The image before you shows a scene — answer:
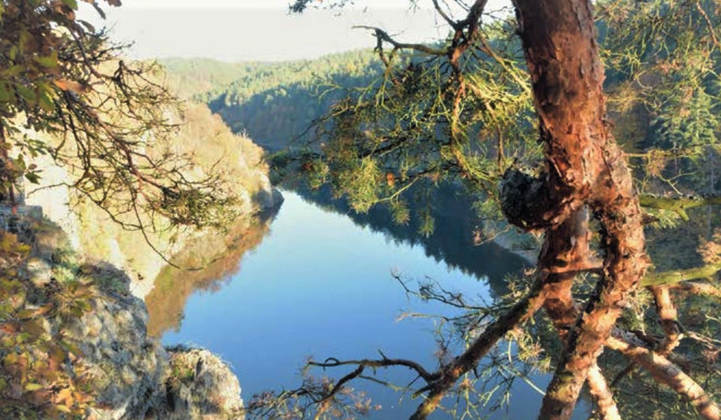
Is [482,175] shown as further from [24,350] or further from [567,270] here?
[24,350]

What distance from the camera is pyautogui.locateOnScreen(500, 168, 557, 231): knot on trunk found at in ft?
6.02

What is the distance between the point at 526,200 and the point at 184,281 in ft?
96.8


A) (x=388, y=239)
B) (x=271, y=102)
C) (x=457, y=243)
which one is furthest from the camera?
(x=271, y=102)

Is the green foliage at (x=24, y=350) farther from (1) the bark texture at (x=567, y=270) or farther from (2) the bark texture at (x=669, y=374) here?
(2) the bark texture at (x=669, y=374)

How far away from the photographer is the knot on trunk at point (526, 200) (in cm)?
184

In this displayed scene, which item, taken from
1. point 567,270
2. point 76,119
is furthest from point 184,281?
point 567,270

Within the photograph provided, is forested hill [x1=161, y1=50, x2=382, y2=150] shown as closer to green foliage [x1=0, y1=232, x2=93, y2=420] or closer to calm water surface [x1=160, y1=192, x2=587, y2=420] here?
calm water surface [x1=160, y1=192, x2=587, y2=420]

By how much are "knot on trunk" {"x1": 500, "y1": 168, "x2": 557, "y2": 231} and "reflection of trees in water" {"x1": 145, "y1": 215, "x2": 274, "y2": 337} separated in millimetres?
20000

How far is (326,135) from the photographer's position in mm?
3254

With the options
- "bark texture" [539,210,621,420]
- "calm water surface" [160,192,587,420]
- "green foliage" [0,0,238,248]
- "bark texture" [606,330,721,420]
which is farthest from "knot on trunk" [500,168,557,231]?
"calm water surface" [160,192,587,420]

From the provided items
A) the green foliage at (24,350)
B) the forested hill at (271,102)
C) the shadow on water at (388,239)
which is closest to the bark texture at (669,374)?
the green foliage at (24,350)

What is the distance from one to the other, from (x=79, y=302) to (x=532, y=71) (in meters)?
1.85

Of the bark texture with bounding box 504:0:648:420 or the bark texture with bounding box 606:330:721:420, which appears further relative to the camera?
the bark texture with bounding box 606:330:721:420

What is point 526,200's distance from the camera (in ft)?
6.21
